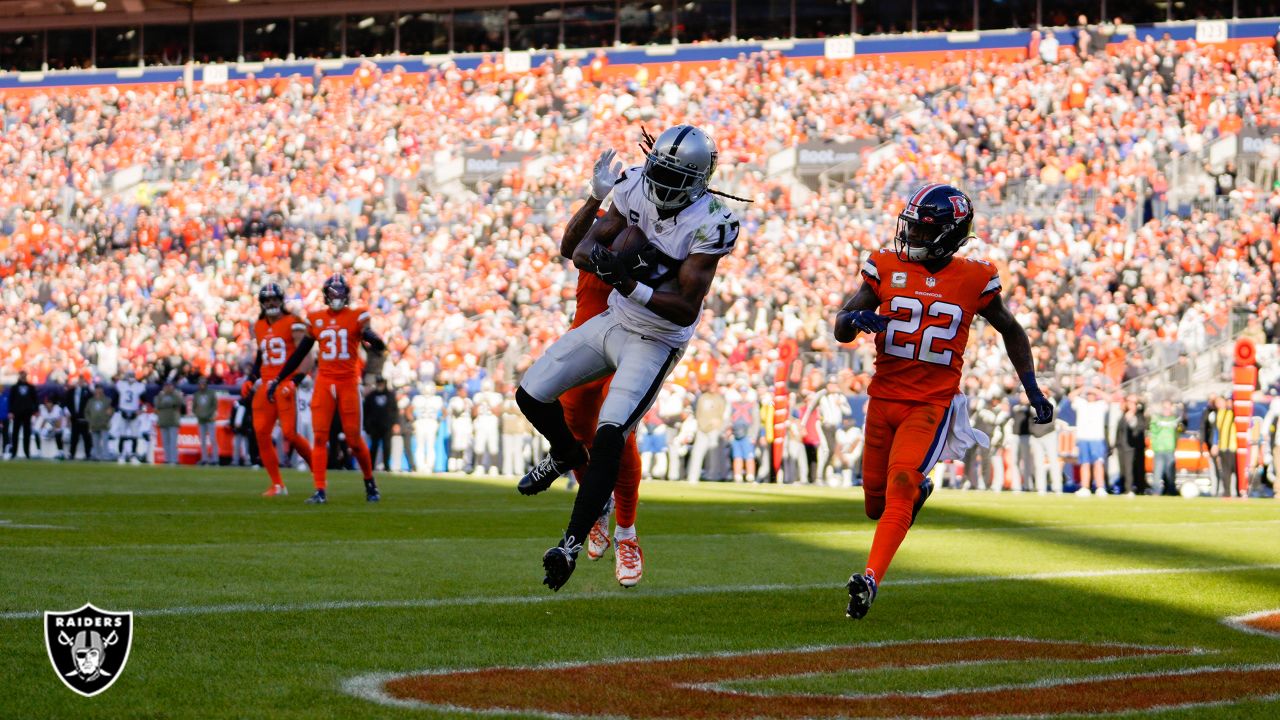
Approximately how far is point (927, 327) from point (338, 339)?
8.14m

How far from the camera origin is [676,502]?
17.1m

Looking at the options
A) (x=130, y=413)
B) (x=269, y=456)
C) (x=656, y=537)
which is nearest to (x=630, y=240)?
(x=656, y=537)

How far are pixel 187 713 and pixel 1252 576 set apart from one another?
7126 millimetres

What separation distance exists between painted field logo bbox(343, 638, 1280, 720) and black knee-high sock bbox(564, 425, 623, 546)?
3.31 ft

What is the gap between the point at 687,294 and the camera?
727cm

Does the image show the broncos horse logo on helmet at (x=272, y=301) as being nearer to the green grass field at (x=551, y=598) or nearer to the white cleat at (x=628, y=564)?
the green grass field at (x=551, y=598)

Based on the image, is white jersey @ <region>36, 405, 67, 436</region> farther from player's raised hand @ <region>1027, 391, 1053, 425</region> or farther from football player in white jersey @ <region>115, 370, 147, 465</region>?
player's raised hand @ <region>1027, 391, 1053, 425</region>

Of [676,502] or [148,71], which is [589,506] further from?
[148,71]

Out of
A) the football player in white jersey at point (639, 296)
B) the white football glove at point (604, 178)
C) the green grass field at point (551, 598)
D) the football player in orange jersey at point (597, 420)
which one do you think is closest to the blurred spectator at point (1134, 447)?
the green grass field at point (551, 598)

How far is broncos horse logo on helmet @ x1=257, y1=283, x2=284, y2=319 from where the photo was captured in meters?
15.8

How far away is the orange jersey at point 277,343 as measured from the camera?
15.8m

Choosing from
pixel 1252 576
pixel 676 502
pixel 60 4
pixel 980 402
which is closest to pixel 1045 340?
pixel 980 402

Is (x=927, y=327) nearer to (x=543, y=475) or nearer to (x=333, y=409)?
(x=543, y=475)

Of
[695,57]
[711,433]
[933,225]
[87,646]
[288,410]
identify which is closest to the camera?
[87,646]
